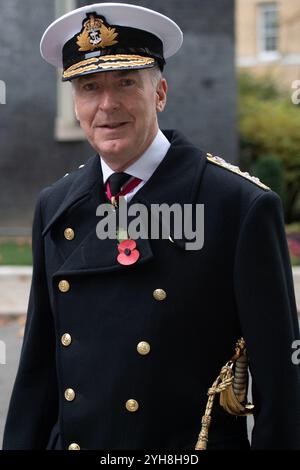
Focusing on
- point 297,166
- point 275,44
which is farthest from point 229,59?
point 275,44

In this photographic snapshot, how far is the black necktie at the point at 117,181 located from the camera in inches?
95.1

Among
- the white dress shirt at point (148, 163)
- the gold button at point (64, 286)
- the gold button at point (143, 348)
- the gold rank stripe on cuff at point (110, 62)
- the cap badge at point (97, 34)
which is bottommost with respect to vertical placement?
the gold button at point (143, 348)

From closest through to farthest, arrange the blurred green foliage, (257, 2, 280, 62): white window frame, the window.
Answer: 1. the blurred green foliage
2. (257, 2, 280, 62): white window frame
3. the window

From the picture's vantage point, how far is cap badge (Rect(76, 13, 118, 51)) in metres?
2.42

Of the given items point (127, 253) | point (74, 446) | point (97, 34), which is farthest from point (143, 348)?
point (97, 34)

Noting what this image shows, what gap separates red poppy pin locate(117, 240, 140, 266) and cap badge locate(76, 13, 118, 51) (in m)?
0.56

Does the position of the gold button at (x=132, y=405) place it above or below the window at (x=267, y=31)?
below

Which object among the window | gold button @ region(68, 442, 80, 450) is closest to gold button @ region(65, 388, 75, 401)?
gold button @ region(68, 442, 80, 450)

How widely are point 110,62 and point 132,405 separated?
36.8 inches

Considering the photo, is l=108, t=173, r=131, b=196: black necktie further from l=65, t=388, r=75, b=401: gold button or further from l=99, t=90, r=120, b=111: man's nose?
l=65, t=388, r=75, b=401: gold button

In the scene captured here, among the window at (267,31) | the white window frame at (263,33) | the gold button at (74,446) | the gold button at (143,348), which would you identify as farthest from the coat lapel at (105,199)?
the window at (267,31)

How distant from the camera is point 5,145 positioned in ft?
46.1

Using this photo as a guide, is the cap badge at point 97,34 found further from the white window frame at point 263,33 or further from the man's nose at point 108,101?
the white window frame at point 263,33

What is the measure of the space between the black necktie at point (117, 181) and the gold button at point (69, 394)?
1.87ft
